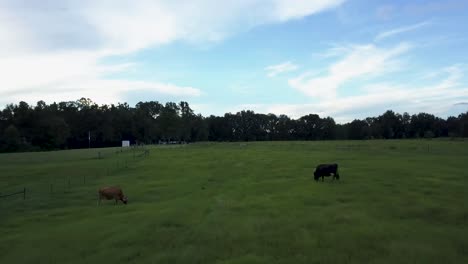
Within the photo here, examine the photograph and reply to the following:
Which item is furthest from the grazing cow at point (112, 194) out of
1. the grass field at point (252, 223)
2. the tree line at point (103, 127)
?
the tree line at point (103, 127)

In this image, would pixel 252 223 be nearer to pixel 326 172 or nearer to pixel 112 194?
pixel 112 194

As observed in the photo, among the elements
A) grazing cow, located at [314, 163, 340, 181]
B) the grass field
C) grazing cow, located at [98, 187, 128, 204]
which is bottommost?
the grass field

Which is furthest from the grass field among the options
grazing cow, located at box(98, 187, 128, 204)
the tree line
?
the tree line

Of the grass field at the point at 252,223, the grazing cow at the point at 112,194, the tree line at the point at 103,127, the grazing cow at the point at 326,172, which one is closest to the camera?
the grass field at the point at 252,223

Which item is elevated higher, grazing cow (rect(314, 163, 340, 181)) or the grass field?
grazing cow (rect(314, 163, 340, 181))

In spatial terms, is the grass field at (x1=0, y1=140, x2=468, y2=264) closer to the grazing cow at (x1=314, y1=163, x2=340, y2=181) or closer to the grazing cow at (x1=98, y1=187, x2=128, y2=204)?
the grazing cow at (x1=98, y1=187, x2=128, y2=204)

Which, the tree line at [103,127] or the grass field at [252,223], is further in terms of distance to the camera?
the tree line at [103,127]

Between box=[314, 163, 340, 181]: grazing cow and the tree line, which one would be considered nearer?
box=[314, 163, 340, 181]: grazing cow

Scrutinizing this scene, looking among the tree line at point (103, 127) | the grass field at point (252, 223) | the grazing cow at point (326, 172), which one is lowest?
the grass field at point (252, 223)

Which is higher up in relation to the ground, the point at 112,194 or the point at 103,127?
the point at 103,127

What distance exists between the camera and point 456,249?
47.1 ft

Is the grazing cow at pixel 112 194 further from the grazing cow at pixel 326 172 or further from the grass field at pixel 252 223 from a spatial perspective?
the grazing cow at pixel 326 172

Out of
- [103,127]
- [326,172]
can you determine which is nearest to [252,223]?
[326,172]

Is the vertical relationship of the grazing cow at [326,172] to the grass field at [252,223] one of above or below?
above
